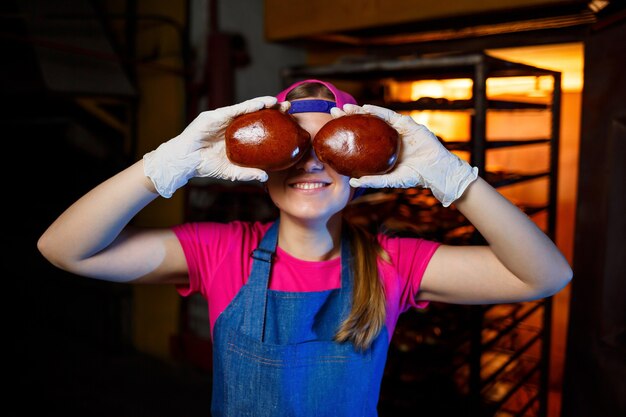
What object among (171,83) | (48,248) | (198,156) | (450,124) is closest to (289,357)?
(198,156)

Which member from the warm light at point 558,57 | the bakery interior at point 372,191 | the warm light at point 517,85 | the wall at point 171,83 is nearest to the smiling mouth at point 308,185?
the bakery interior at point 372,191

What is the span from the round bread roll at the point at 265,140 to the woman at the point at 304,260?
0.04 m

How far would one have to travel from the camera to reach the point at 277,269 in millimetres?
1736

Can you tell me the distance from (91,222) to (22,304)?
4.86 metres

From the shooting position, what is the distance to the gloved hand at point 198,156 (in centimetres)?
147

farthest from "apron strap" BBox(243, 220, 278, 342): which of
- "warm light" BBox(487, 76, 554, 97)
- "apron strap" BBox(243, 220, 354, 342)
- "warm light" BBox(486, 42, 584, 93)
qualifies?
"warm light" BBox(487, 76, 554, 97)

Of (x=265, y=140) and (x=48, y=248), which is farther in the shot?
(x=48, y=248)

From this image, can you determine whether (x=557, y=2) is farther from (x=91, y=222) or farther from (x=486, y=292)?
(x=91, y=222)

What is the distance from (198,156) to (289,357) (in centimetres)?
60

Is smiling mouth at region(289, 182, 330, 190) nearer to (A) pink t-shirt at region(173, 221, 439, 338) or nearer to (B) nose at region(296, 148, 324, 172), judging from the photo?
(B) nose at region(296, 148, 324, 172)

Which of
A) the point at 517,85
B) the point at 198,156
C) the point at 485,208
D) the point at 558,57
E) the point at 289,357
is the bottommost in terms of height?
the point at 289,357

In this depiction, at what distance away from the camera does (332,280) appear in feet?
5.69

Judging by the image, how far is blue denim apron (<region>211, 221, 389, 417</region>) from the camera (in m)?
1.60

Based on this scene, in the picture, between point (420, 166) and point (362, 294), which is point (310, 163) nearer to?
point (420, 166)
